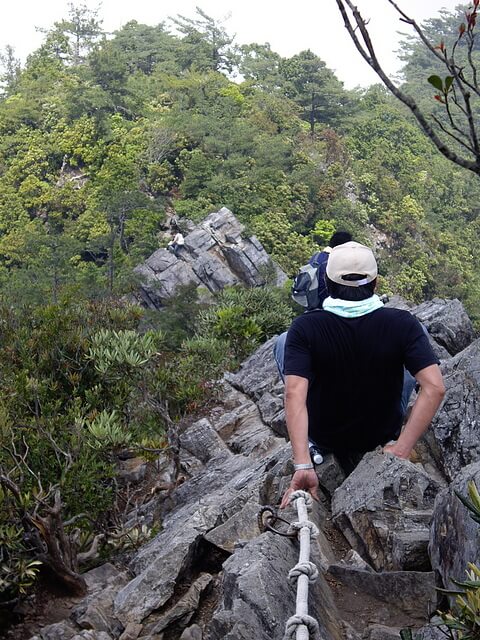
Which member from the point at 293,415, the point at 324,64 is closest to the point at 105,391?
the point at 293,415

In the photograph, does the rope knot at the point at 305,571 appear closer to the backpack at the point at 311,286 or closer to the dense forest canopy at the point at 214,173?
the backpack at the point at 311,286

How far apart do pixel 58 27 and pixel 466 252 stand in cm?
3555

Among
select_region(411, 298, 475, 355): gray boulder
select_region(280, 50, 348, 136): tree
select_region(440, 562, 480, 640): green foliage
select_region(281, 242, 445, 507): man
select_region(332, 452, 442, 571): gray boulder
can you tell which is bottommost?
select_region(411, 298, 475, 355): gray boulder

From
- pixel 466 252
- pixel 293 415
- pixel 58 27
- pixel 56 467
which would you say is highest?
pixel 58 27

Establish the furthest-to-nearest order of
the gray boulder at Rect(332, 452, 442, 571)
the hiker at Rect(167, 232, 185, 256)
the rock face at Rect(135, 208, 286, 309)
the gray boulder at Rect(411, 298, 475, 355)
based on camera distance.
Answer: the hiker at Rect(167, 232, 185, 256) → the rock face at Rect(135, 208, 286, 309) → the gray boulder at Rect(411, 298, 475, 355) → the gray boulder at Rect(332, 452, 442, 571)

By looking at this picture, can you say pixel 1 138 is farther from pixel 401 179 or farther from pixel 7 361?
pixel 7 361

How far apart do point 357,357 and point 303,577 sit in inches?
46.4

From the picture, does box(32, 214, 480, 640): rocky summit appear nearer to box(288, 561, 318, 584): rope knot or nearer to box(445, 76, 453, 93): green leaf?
box(288, 561, 318, 584): rope knot

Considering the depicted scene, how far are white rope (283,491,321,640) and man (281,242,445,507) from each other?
255 millimetres

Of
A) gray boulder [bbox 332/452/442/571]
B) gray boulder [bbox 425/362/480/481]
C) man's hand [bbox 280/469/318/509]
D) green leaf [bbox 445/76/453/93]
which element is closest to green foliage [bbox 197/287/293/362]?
gray boulder [bbox 425/362/480/481]

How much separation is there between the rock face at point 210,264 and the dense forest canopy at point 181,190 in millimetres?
1191

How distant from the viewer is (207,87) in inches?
1940

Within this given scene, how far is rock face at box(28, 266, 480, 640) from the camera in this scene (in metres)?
2.78

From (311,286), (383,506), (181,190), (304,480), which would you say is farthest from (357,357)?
(181,190)
